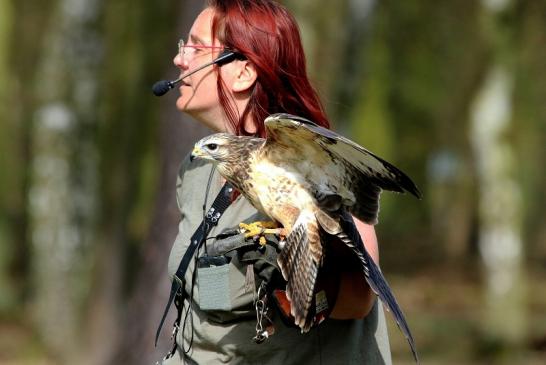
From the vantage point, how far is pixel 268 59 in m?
3.11

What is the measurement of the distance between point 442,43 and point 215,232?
1644 centimetres

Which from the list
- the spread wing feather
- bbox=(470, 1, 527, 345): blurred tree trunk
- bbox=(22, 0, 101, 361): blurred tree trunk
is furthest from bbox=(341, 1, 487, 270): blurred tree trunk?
the spread wing feather

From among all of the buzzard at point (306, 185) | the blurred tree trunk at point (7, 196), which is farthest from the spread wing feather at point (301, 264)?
the blurred tree trunk at point (7, 196)

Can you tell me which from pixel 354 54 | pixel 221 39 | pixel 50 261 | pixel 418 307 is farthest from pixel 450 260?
pixel 221 39

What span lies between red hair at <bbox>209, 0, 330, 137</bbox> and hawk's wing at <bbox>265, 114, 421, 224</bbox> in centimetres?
22

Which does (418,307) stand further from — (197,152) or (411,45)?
(197,152)

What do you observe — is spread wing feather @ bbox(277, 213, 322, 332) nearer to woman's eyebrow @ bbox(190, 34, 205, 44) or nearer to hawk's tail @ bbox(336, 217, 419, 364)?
hawk's tail @ bbox(336, 217, 419, 364)

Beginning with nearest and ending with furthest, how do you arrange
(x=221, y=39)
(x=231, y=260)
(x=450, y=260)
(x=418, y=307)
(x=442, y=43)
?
(x=231, y=260) → (x=221, y=39) → (x=418, y=307) → (x=442, y=43) → (x=450, y=260)

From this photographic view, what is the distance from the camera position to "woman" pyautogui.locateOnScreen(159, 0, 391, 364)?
2.98 m

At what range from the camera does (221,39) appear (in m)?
3.20

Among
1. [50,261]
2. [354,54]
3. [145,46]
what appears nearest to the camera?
[50,261]

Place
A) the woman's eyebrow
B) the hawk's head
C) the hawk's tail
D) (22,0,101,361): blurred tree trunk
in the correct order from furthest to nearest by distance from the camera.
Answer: (22,0,101,361): blurred tree trunk < the woman's eyebrow < the hawk's head < the hawk's tail

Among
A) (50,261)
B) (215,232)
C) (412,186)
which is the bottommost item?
(50,261)

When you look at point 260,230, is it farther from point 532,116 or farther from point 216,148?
point 532,116
